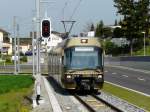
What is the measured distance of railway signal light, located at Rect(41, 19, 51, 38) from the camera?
25.2 metres

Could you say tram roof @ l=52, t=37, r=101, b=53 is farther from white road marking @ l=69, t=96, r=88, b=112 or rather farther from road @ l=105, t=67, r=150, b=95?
road @ l=105, t=67, r=150, b=95

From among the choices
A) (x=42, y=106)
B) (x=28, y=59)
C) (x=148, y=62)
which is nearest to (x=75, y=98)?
(x=42, y=106)

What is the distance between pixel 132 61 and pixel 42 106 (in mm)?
55033

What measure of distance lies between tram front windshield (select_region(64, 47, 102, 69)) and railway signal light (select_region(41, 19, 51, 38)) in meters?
5.94

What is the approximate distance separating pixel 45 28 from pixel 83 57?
6.23m

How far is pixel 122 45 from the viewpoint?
13512 cm

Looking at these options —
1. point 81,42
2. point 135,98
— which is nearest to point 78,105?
point 135,98

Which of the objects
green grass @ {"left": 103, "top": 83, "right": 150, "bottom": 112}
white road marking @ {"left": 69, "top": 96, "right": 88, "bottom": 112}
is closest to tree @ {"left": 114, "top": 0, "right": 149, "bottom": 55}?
green grass @ {"left": 103, "top": 83, "right": 150, "bottom": 112}

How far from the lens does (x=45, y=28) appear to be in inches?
998

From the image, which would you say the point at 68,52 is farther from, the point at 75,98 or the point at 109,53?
the point at 109,53

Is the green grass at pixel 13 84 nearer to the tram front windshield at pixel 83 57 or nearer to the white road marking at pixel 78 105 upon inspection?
the tram front windshield at pixel 83 57

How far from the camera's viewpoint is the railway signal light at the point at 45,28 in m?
25.2

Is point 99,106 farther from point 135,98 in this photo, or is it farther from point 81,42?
point 81,42

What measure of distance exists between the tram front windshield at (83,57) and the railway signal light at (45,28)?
594 cm
